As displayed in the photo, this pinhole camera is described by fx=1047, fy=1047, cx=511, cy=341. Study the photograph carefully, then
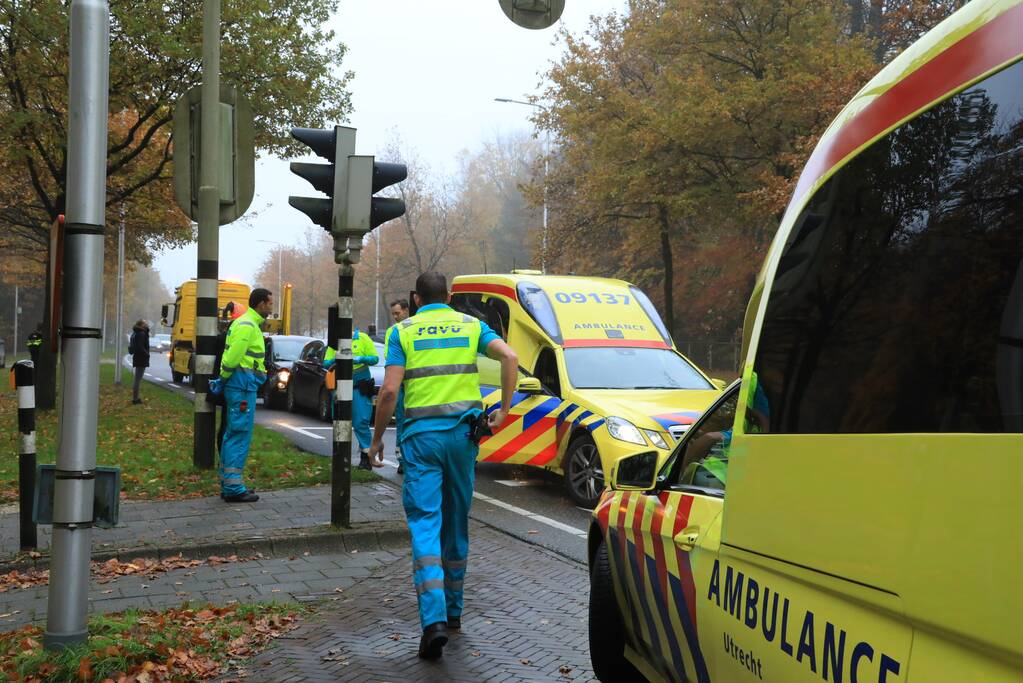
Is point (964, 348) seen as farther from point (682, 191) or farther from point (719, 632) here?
point (682, 191)

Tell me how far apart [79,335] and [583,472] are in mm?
5804

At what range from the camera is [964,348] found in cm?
179

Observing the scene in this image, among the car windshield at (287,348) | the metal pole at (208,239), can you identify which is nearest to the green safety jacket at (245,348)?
the metal pole at (208,239)

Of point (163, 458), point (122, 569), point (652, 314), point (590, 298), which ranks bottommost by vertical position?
point (122, 569)

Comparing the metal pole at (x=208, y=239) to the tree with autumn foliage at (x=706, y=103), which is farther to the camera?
the tree with autumn foliage at (x=706, y=103)

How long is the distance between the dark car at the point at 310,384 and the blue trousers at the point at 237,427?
30.4 feet

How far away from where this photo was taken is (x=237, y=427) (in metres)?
9.24

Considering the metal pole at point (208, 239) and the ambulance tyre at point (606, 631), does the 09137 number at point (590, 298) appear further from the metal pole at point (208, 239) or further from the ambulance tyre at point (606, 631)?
the ambulance tyre at point (606, 631)

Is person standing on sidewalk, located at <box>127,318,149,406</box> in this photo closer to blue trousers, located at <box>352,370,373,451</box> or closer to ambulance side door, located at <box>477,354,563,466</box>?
blue trousers, located at <box>352,370,373,451</box>

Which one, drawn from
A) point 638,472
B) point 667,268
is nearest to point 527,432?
point 638,472

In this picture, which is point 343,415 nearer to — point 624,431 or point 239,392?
point 239,392

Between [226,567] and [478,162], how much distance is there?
90482mm

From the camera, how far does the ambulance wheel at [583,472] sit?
31.0 ft

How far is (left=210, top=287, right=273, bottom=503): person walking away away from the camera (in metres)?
9.27
